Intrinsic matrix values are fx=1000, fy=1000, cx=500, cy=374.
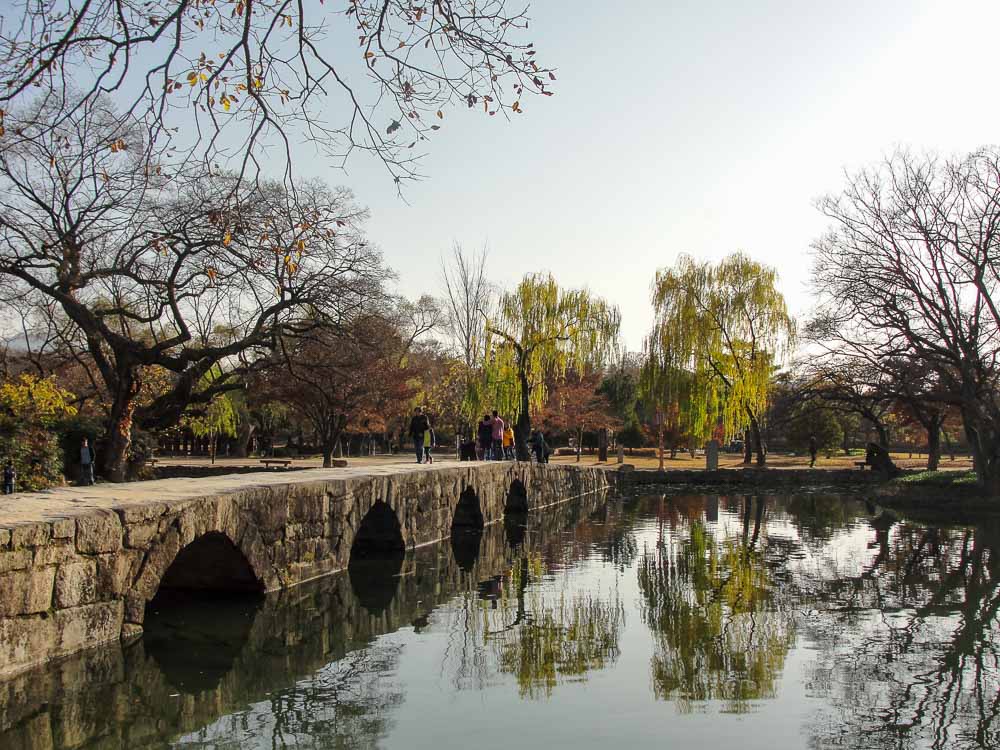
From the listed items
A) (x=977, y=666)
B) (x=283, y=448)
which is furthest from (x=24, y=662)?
(x=283, y=448)

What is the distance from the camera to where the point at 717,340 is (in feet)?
113

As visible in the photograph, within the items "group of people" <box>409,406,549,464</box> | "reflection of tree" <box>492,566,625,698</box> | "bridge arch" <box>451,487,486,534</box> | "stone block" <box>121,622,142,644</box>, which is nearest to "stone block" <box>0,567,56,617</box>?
"stone block" <box>121,622,142,644</box>

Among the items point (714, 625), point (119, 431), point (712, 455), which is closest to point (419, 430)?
point (119, 431)

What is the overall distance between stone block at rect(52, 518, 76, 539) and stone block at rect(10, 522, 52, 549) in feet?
0.17

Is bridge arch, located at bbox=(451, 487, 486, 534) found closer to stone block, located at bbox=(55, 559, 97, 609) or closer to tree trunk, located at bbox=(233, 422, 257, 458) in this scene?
stone block, located at bbox=(55, 559, 97, 609)

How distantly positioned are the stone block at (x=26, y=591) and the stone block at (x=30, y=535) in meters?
0.16

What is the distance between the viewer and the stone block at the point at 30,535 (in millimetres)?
6023

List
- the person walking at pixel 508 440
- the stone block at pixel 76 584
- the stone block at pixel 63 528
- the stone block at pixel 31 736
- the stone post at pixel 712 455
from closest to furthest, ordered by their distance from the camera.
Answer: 1. the stone block at pixel 31 736
2. the stone block at pixel 63 528
3. the stone block at pixel 76 584
4. the person walking at pixel 508 440
5. the stone post at pixel 712 455

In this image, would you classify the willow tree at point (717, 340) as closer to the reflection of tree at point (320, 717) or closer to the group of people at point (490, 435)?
the group of people at point (490, 435)

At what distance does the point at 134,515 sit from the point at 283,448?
43663 millimetres

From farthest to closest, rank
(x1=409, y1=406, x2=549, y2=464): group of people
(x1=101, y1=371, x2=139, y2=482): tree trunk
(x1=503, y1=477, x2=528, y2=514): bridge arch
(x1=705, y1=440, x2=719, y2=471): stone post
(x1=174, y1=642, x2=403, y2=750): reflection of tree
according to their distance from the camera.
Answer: (x1=705, y1=440, x2=719, y2=471): stone post → (x1=503, y1=477, x2=528, y2=514): bridge arch → (x1=409, y1=406, x2=549, y2=464): group of people → (x1=101, y1=371, x2=139, y2=482): tree trunk → (x1=174, y1=642, x2=403, y2=750): reflection of tree

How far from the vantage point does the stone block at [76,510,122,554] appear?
6731 mm

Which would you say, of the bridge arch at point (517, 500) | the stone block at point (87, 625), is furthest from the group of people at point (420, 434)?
the stone block at point (87, 625)

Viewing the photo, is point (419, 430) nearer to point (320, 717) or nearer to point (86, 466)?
point (86, 466)
